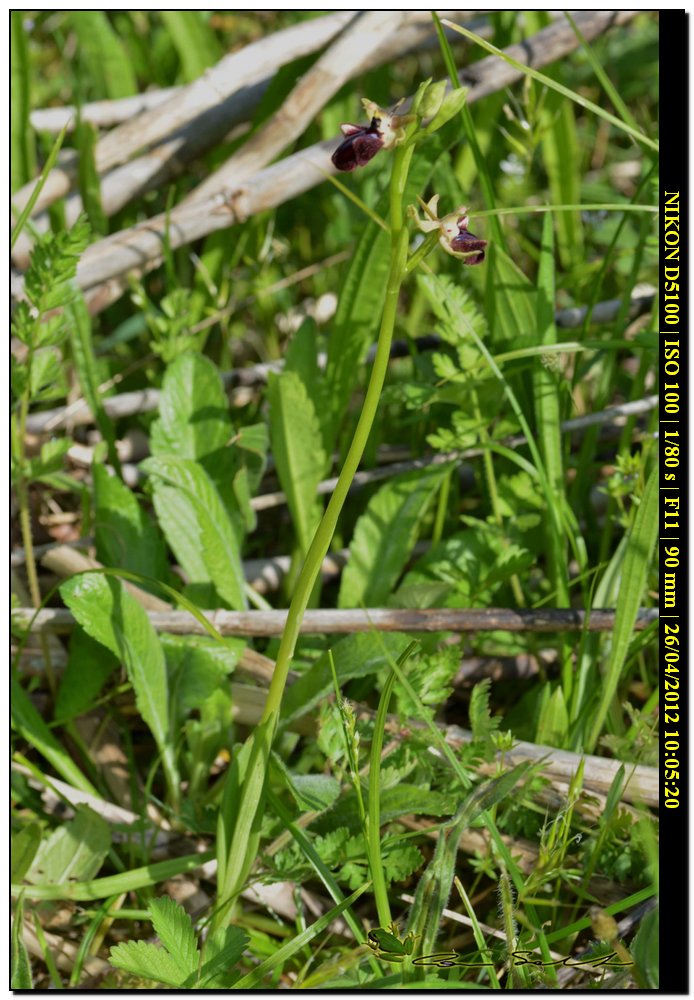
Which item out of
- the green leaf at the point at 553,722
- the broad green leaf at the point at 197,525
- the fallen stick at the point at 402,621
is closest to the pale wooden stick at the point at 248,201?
the broad green leaf at the point at 197,525

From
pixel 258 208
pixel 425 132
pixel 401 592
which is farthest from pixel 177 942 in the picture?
pixel 258 208

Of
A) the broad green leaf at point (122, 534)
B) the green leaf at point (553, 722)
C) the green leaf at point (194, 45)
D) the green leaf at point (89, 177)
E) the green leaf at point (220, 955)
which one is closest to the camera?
the green leaf at point (220, 955)

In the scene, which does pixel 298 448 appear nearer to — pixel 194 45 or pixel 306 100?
pixel 306 100

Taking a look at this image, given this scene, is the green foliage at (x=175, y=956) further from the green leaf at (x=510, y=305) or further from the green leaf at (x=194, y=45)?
the green leaf at (x=194, y=45)

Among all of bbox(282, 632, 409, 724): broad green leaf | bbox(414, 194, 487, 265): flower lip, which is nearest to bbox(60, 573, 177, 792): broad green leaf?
bbox(282, 632, 409, 724): broad green leaf

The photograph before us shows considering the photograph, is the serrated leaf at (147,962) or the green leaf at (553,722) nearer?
the serrated leaf at (147,962)

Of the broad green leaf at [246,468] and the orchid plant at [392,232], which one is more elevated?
the orchid plant at [392,232]

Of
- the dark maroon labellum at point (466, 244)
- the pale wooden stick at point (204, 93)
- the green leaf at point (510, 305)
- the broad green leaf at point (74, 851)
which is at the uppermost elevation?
the pale wooden stick at point (204, 93)

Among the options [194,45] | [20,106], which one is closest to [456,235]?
[20,106]
